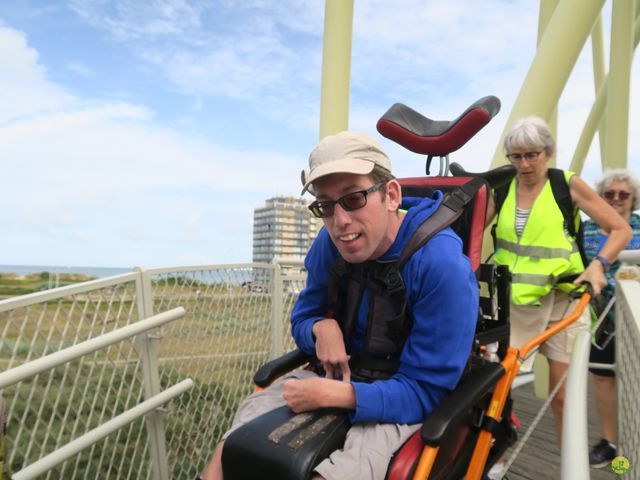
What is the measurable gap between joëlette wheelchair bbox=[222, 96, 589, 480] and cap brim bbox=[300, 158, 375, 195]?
1.48 feet

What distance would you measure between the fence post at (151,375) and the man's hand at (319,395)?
112 centimetres

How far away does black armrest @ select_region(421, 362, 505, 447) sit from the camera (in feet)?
4.29

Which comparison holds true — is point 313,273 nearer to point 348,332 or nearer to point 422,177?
point 348,332

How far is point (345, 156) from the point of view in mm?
1498

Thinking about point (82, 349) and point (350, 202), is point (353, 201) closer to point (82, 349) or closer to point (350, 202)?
point (350, 202)

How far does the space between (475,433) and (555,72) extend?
12.6 ft

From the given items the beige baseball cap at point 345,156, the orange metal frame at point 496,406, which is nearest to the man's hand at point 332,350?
the orange metal frame at point 496,406

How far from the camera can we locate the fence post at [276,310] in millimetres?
3510

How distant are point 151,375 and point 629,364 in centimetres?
224

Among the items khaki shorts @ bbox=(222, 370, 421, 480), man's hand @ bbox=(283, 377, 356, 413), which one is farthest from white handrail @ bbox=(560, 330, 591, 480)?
man's hand @ bbox=(283, 377, 356, 413)

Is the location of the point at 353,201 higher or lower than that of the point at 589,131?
lower

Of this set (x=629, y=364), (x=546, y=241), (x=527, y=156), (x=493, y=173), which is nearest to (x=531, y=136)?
(x=527, y=156)

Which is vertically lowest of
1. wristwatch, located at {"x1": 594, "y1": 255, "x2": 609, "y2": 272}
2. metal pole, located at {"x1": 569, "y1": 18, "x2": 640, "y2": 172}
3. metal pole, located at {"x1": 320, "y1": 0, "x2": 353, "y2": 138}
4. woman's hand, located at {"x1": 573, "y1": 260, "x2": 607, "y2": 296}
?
woman's hand, located at {"x1": 573, "y1": 260, "x2": 607, "y2": 296}

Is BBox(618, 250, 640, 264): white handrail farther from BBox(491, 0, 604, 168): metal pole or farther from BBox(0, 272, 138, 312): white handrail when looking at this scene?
BBox(0, 272, 138, 312): white handrail
